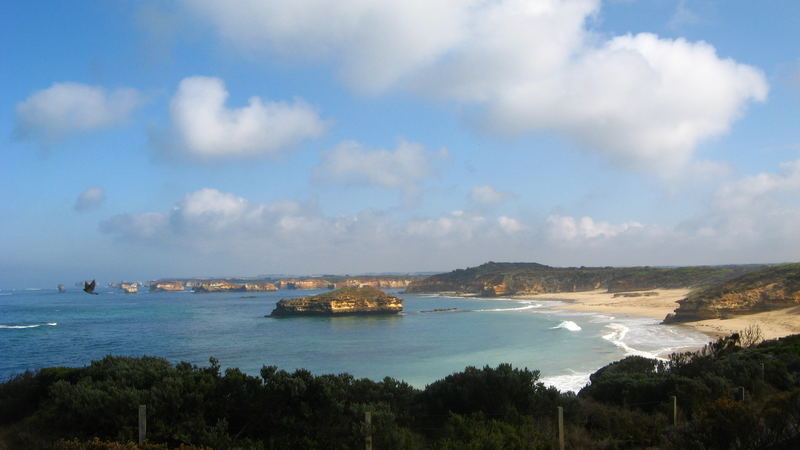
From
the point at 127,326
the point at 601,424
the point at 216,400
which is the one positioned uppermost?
the point at 216,400

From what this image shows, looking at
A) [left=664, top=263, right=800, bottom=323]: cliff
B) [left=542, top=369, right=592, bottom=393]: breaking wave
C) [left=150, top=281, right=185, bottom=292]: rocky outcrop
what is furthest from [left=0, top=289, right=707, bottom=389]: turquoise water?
[left=150, top=281, right=185, bottom=292]: rocky outcrop

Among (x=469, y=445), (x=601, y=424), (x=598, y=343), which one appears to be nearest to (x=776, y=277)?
(x=598, y=343)

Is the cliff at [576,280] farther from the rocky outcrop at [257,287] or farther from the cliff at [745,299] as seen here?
the rocky outcrop at [257,287]

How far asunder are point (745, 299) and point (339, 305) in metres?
42.5

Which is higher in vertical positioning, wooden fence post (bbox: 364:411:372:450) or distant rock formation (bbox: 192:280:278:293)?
wooden fence post (bbox: 364:411:372:450)

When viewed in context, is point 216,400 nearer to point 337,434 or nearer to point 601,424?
point 337,434

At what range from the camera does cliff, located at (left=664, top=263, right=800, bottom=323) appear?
40844mm

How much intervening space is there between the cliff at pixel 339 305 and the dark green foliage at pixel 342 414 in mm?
55543

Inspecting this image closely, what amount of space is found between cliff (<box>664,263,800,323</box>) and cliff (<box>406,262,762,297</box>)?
140ft

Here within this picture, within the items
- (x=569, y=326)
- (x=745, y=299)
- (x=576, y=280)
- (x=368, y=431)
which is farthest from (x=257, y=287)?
(x=368, y=431)

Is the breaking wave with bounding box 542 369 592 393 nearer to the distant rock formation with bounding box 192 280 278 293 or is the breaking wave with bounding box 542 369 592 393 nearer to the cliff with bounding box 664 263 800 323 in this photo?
the cliff with bounding box 664 263 800 323

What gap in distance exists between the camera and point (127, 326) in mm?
53281

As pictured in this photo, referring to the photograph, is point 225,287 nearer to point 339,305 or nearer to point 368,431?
point 339,305

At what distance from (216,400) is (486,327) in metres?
40.6
